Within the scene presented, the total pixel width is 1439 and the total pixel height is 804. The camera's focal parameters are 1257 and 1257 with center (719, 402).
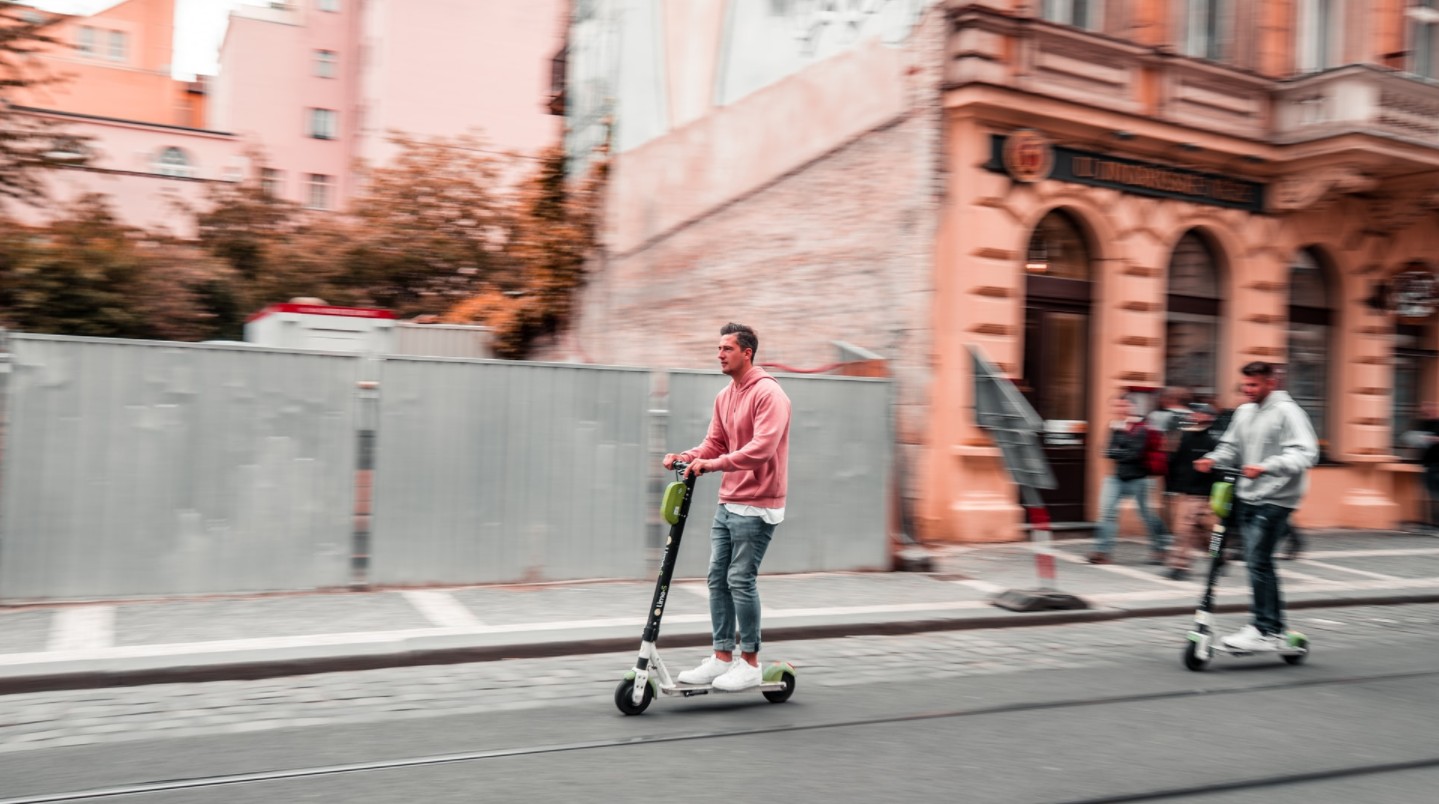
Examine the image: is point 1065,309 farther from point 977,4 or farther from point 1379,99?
point 1379,99

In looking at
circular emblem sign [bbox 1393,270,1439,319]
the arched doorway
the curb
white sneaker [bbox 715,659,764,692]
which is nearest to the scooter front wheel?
white sneaker [bbox 715,659,764,692]

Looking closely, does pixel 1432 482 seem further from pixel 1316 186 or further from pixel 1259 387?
pixel 1259 387

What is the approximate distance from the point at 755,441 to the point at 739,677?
113 centimetres

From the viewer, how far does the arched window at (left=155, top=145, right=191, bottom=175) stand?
5012 centimetres

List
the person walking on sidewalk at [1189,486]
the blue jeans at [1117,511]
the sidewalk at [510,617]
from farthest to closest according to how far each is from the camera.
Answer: the blue jeans at [1117,511] < the person walking on sidewalk at [1189,486] < the sidewalk at [510,617]

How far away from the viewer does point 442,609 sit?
8.35m

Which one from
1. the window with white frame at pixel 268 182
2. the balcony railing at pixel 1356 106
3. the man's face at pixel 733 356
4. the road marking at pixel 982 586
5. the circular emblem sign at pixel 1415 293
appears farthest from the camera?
the window with white frame at pixel 268 182

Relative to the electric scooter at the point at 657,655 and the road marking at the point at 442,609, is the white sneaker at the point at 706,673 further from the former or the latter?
the road marking at the point at 442,609

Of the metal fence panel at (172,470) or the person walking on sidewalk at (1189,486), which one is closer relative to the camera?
the metal fence panel at (172,470)

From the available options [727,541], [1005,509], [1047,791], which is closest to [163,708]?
[727,541]

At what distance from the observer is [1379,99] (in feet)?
49.8

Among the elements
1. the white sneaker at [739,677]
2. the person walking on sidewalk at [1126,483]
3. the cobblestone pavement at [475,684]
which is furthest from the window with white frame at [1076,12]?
the white sneaker at [739,677]

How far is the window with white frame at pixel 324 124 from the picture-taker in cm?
5462

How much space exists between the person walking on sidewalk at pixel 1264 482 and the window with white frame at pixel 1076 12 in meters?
8.18
